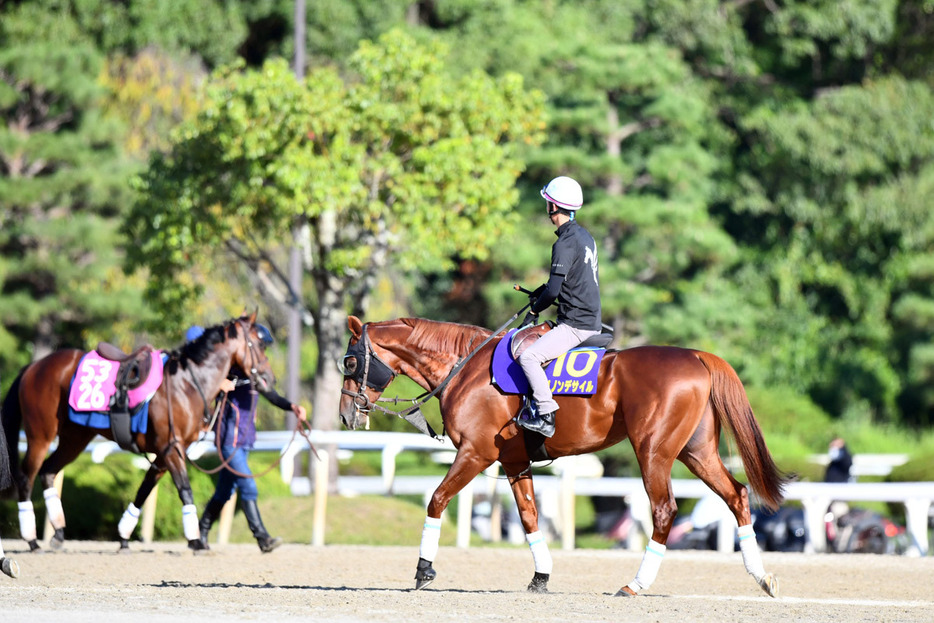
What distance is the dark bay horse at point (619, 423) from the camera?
873 centimetres

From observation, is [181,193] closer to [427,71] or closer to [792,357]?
[427,71]

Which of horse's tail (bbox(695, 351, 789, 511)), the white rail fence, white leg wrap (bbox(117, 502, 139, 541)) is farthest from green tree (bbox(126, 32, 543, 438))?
horse's tail (bbox(695, 351, 789, 511))

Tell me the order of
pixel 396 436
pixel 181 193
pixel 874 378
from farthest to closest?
pixel 874 378 < pixel 181 193 < pixel 396 436

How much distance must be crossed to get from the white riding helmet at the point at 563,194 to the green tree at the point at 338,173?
24.8 ft

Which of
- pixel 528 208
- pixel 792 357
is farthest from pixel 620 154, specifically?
pixel 792 357

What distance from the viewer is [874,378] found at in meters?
27.9

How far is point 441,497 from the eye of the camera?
28.6 ft

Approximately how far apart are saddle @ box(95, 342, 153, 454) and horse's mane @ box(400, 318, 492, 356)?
360cm

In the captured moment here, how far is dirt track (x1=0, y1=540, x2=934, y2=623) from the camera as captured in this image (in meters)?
7.52

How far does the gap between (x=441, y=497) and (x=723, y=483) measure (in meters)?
1.92

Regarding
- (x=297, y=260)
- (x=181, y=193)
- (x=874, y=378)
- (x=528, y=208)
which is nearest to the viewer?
(x=181, y=193)

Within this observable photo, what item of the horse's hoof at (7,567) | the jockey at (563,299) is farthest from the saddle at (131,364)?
the jockey at (563,299)

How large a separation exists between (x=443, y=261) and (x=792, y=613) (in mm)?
10085

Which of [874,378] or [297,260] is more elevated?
[297,260]
